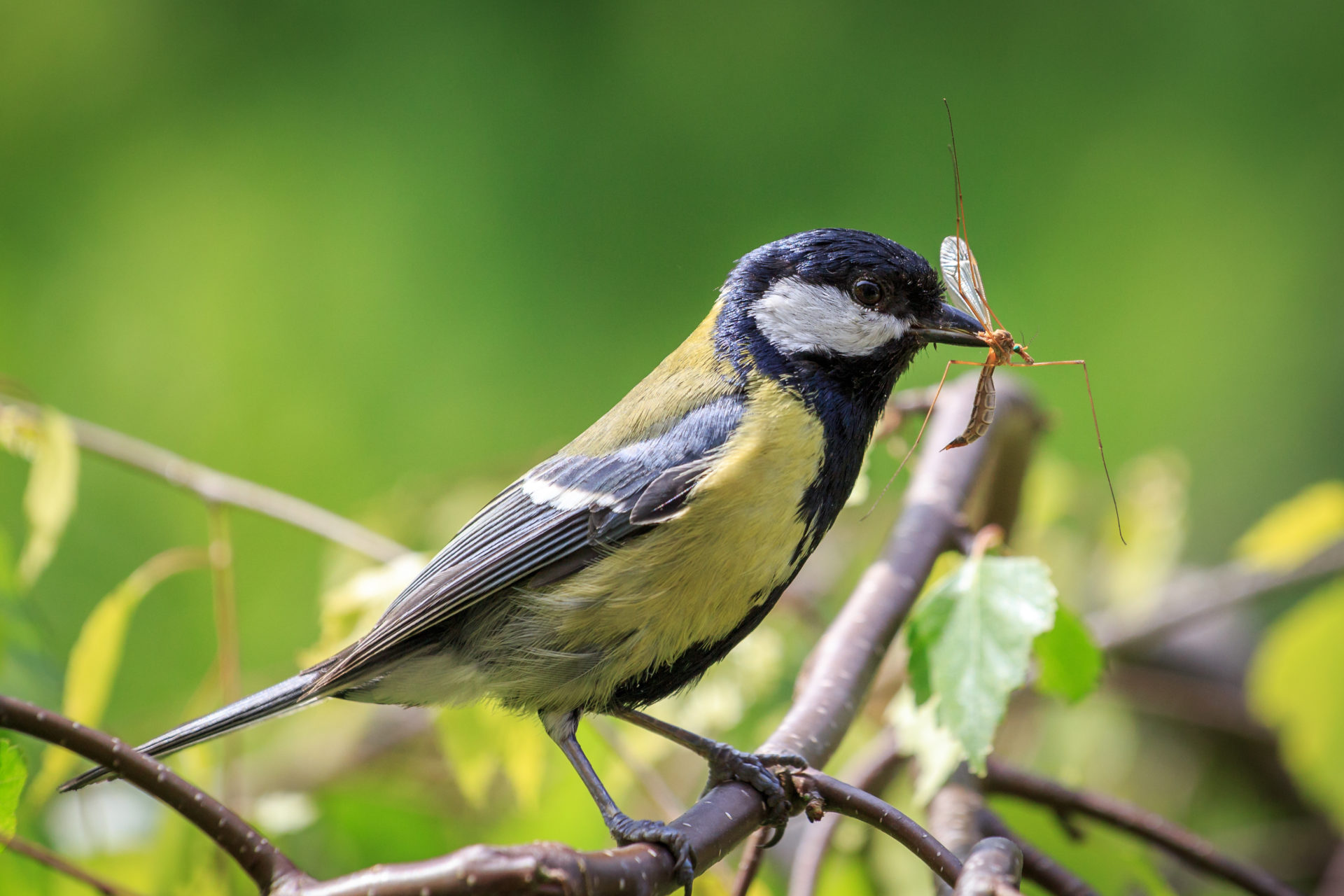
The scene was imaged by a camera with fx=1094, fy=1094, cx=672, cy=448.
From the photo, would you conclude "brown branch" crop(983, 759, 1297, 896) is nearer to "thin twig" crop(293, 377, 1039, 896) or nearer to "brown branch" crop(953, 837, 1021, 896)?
"thin twig" crop(293, 377, 1039, 896)

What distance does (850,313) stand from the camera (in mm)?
1259

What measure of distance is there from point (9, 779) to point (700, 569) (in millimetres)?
611

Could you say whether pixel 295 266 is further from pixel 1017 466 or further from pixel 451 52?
pixel 1017 466

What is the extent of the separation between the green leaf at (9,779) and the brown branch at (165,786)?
8 centimetres

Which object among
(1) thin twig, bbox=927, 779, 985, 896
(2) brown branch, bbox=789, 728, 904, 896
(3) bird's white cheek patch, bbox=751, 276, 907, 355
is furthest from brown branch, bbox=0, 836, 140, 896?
(3) bird's white cheek patch, bbox=751, 276, 907, 355

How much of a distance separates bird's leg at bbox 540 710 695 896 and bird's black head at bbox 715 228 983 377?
457 mm

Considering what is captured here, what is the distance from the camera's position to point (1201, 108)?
3.35 meters

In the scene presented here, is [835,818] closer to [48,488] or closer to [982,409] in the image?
[982,409]

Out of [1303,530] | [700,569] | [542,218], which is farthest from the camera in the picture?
[542,218]

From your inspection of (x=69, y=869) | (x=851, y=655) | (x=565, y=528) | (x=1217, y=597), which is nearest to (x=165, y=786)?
(x=69, y=869)

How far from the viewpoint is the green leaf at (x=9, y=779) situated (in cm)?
67

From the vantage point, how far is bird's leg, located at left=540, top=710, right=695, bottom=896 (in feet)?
2.67

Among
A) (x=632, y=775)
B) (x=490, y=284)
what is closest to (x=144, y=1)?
(x=490, y=284)

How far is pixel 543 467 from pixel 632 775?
431 millimetres
